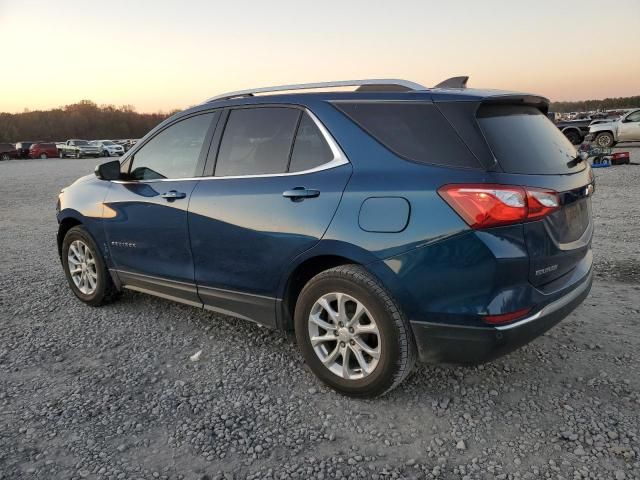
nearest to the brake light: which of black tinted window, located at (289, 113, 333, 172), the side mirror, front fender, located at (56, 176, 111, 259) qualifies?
black tinted window, located at (289, 113, 333, 172)

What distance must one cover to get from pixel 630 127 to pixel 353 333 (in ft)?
78.2

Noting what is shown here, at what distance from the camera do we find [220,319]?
14.4ft

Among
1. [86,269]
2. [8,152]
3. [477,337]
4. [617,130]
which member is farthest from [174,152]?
[8,152]

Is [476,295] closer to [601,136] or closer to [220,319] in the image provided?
[220,319]

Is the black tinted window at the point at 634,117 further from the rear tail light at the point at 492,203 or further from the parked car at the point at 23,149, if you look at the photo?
the parked car at the point at 23,149

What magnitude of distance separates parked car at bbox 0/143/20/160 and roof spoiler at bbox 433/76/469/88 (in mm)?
47383

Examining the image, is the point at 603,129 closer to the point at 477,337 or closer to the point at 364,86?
the point at 364,86

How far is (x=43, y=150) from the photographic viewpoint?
4425 cm

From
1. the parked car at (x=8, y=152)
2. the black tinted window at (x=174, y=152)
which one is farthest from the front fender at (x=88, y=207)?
the parked car at (x=8, y=152)

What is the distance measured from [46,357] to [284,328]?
5.93ft

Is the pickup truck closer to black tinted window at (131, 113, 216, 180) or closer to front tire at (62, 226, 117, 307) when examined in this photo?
front tire at (62, 226, 117, 307)

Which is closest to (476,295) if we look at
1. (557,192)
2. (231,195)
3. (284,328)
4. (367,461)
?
(557,192)

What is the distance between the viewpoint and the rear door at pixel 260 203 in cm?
303

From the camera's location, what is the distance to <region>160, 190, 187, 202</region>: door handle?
372cm
